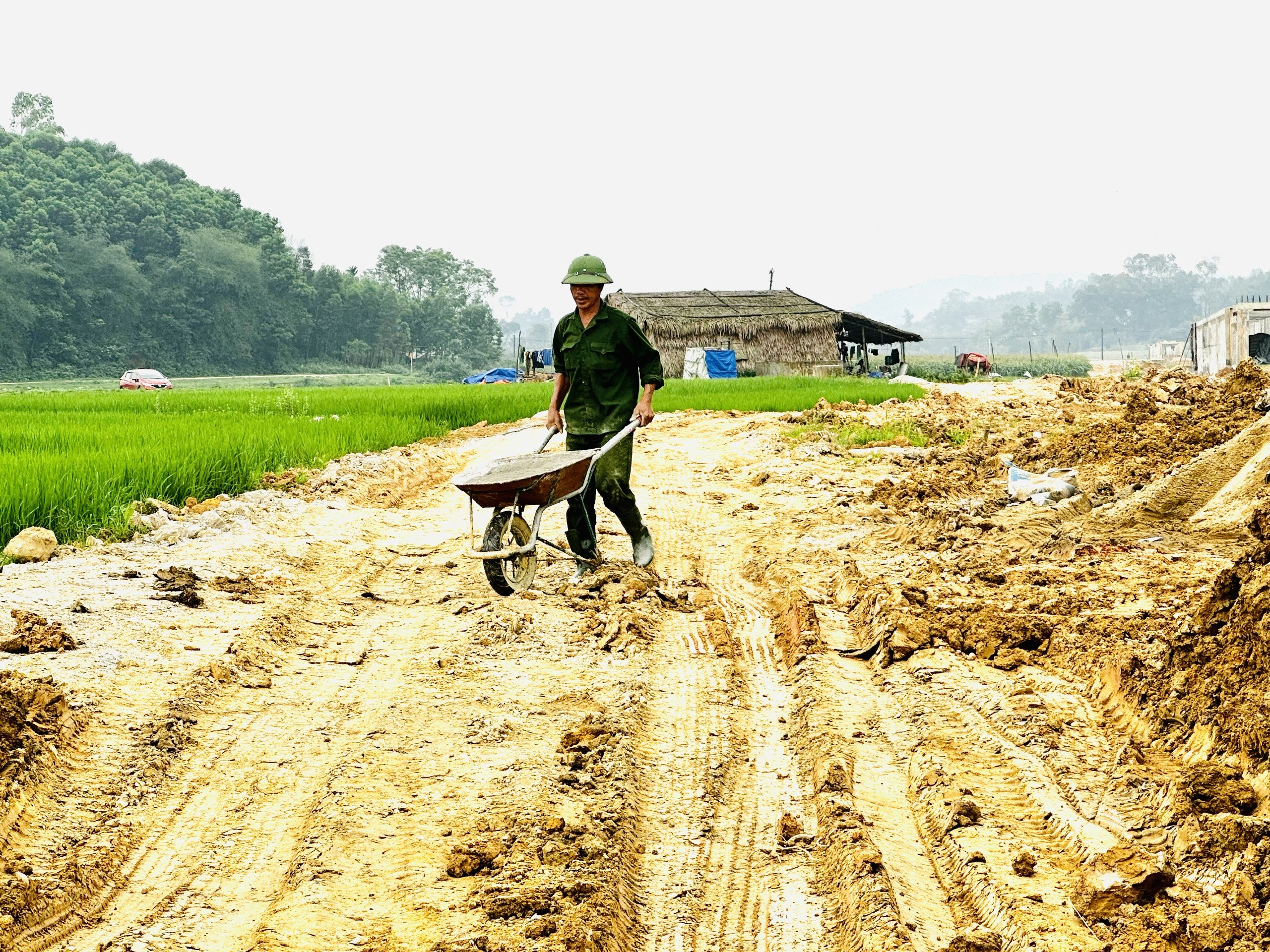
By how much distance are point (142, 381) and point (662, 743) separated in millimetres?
36548

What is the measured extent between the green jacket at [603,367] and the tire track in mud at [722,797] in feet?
4.94

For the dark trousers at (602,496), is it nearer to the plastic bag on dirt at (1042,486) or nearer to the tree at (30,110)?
the plastic bag on dirt at (1042,486)

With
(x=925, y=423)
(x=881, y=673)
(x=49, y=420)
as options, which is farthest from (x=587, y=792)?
(x=925, y=423)

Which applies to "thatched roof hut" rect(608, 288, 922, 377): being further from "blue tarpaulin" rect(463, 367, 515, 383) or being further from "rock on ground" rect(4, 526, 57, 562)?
"rock on ground" rect(4, 526, 57, 562)

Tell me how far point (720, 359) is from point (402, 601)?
114 ft

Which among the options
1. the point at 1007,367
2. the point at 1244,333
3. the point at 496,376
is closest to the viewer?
the point at 1244,333

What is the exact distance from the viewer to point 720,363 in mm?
40344

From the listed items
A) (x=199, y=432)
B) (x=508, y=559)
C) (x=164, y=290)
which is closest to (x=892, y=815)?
(x=508, y=559)

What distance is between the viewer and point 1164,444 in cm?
1038

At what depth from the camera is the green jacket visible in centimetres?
663

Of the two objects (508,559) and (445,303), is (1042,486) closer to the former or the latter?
(508,559)

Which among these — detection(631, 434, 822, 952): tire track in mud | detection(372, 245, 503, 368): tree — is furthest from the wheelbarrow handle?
detection(372, 245, 503, 368): tree

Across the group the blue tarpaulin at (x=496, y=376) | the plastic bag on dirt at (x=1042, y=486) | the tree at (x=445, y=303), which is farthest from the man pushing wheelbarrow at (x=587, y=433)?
the tree at (x=445, y=303)

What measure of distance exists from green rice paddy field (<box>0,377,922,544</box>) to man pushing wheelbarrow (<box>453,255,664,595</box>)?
3.06 m
